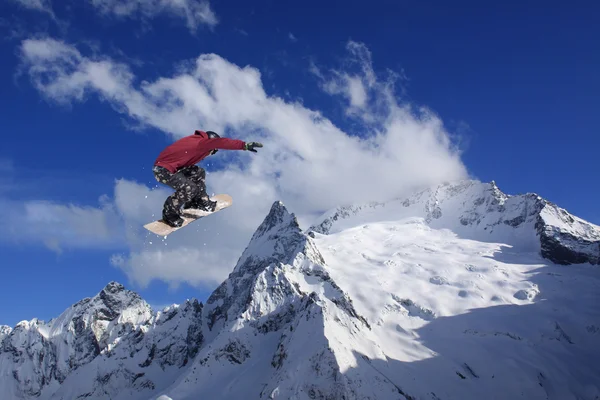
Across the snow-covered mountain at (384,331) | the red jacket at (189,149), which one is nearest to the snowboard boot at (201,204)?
the red jacket at (189,149)

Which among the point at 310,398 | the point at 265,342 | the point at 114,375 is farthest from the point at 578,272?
the point at 114,375

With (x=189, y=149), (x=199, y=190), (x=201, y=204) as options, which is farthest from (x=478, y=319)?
(x=189, y=149)

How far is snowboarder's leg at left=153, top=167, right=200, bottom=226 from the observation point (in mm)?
16328

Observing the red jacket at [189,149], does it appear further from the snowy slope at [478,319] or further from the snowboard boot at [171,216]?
the snowy slope at [478,319]

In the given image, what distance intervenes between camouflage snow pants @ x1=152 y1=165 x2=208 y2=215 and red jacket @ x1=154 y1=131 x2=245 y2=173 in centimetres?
30

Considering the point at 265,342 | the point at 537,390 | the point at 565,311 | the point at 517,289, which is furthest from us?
the point at 517,289

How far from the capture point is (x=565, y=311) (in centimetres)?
14650

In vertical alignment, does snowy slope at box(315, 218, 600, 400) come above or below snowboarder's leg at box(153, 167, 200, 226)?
above

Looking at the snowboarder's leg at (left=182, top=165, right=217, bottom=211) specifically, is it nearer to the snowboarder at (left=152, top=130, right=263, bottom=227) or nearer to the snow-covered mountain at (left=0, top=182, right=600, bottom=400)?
the snowboarder at (left=152, top=130, right=263, bottom=227)

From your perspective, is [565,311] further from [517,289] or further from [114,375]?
[114,375]

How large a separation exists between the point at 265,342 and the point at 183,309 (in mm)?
70626

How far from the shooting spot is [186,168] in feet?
55.2

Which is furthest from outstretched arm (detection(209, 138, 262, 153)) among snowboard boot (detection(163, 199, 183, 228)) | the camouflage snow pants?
snowboard boot (detection(163, 199, 183, 228))

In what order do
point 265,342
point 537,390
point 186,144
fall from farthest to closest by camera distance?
point 265,342 < point 537,390 < point 186,144
